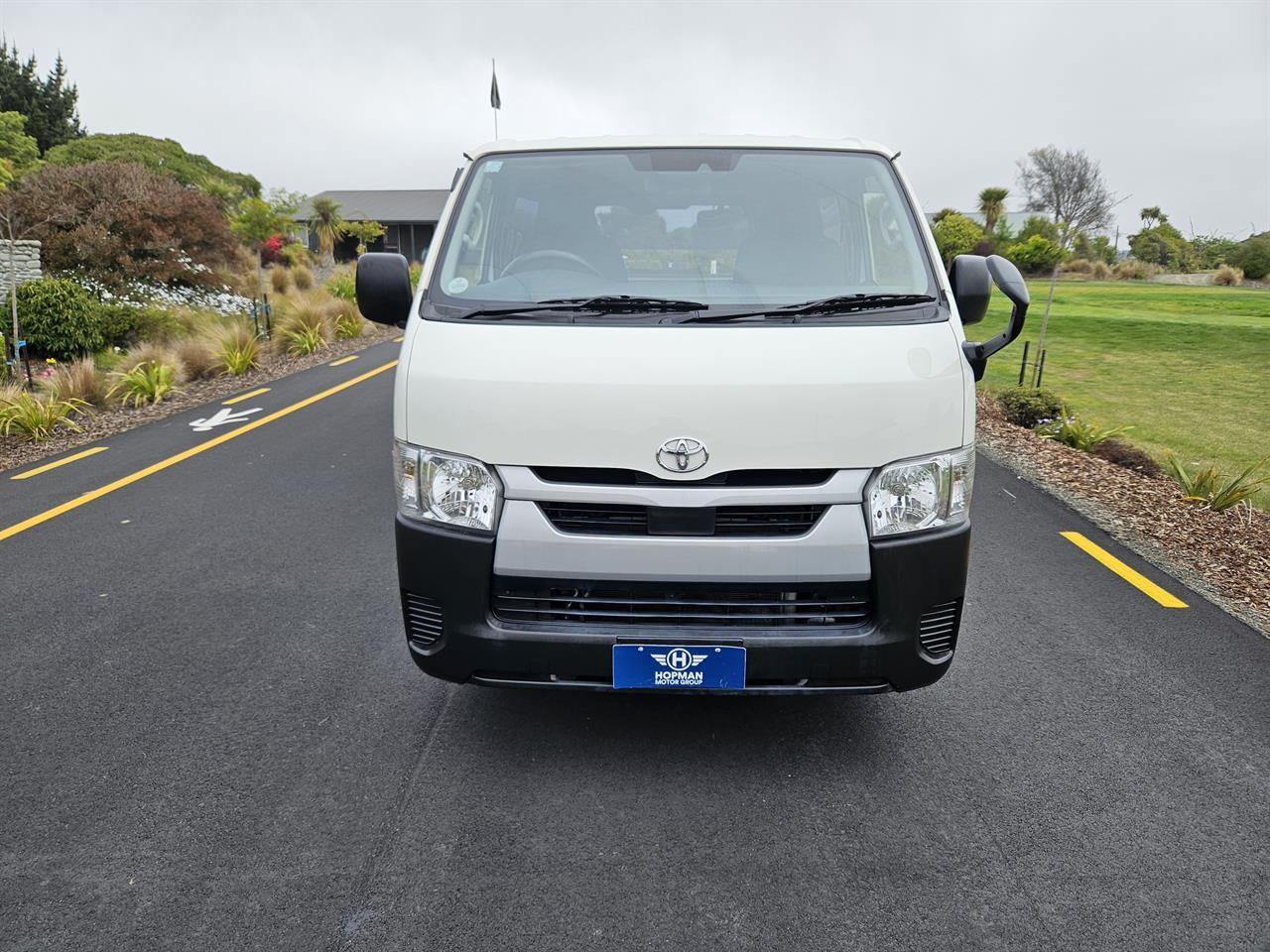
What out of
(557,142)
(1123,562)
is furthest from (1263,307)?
(557,142)

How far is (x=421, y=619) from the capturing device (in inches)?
120

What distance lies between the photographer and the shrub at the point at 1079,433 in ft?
27.9

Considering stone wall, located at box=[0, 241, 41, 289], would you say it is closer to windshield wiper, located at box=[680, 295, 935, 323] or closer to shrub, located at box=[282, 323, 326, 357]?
shrub, located at box=[282, 323, 326, 357]

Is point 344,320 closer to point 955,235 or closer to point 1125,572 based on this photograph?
point 1125,572

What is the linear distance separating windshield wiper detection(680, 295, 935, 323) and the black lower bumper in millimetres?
830

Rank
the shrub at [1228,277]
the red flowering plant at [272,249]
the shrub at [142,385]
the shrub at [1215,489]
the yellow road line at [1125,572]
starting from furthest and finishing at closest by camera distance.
A: the red flowering plant at [272,249] → the shrub at [1228,277] → the shrub at [142,385] → the shrub at [1215,489] → the yellow road line at [1125,572]

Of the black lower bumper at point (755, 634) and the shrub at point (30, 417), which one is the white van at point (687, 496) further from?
the shrub at point (30, 417)

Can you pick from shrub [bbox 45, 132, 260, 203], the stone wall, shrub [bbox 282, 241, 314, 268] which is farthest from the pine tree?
the stone wall

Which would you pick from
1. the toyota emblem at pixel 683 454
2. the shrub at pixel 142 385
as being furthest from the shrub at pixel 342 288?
the toyota emblem at pixel 683 454

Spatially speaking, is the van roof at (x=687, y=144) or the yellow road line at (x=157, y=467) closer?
the van roof at (x=687, y=144)

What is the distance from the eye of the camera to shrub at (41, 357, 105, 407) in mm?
9977

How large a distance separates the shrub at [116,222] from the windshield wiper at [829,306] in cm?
1844

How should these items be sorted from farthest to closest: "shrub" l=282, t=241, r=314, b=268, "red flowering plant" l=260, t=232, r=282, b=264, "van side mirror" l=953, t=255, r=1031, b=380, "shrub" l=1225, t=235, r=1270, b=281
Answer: "shrub" l=282, t=241, r=314, b=268, "red flowering plant" l=260, t=232, r=282, b=264, "shrub" l=1225, t=235, r=1270, b=281, "van side mirror" l=953, t=255, r=1031, b=380

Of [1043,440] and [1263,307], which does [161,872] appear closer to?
[1043,440]
